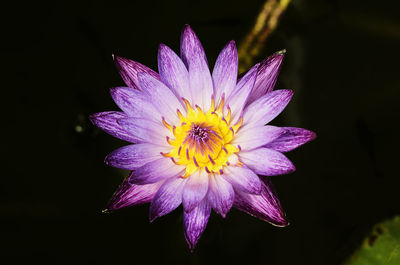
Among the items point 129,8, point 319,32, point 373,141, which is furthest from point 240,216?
point 129,8

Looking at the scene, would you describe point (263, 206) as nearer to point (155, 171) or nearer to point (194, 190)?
point (194, 190)

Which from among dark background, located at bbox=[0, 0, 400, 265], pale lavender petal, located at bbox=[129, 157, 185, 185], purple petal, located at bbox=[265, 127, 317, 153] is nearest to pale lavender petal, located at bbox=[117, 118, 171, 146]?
pale lavender petal, located at bbox=[129, 157, 185, 185]

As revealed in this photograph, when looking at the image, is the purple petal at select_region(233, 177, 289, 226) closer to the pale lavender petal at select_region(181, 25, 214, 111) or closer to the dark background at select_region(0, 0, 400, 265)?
the pale lavender petal at select_region(181, 25, 214, 111)

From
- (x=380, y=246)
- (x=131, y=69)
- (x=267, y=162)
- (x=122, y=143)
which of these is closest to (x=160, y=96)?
(x=131, y=69)

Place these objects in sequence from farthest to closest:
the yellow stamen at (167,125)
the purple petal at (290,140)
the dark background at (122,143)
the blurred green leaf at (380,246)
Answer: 1. the dark background at (122,143)
2. the blurred green leaf at (380,246)
3. the yellow stamen at (167,125)
4. the purple petal at (290,140)

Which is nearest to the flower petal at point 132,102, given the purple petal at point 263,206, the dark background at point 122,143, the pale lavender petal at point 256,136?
the pale lavender petal at point 256,136

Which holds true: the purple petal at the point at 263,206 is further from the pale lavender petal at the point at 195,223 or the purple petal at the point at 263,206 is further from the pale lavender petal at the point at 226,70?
the pale lavender petal at the point at 226,70
